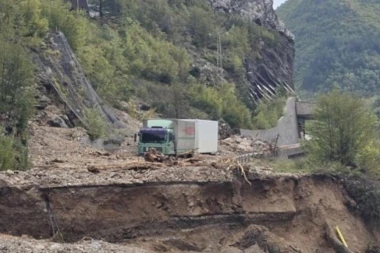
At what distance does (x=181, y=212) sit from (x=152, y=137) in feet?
53.4

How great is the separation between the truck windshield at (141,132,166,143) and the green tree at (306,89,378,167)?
27.0 ft

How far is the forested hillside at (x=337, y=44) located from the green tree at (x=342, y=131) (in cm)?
10825

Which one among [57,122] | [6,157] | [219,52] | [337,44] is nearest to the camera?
[6,157]

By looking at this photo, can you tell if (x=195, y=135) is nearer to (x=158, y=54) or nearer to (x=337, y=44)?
(x=158, y=54)

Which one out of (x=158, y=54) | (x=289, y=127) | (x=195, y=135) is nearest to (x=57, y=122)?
(x=195, y=135)

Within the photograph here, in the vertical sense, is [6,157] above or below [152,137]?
below

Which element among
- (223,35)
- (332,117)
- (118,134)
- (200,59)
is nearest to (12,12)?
(118,134)

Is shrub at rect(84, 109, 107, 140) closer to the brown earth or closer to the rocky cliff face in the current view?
the brown earth

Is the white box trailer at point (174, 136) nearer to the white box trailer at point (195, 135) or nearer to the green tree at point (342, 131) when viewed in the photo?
the white box trailer at point (195, 135)

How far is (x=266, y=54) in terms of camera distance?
364 feet

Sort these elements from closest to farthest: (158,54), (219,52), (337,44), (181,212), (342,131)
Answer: (181,212), (342,131), (158,54), (219,52), (337,44)

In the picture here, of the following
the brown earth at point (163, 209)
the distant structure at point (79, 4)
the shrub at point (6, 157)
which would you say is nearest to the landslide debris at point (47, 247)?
the brown earth at point (163, 209)

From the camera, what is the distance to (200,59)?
9975 centimetres

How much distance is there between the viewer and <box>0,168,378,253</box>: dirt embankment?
2455 centimetres
